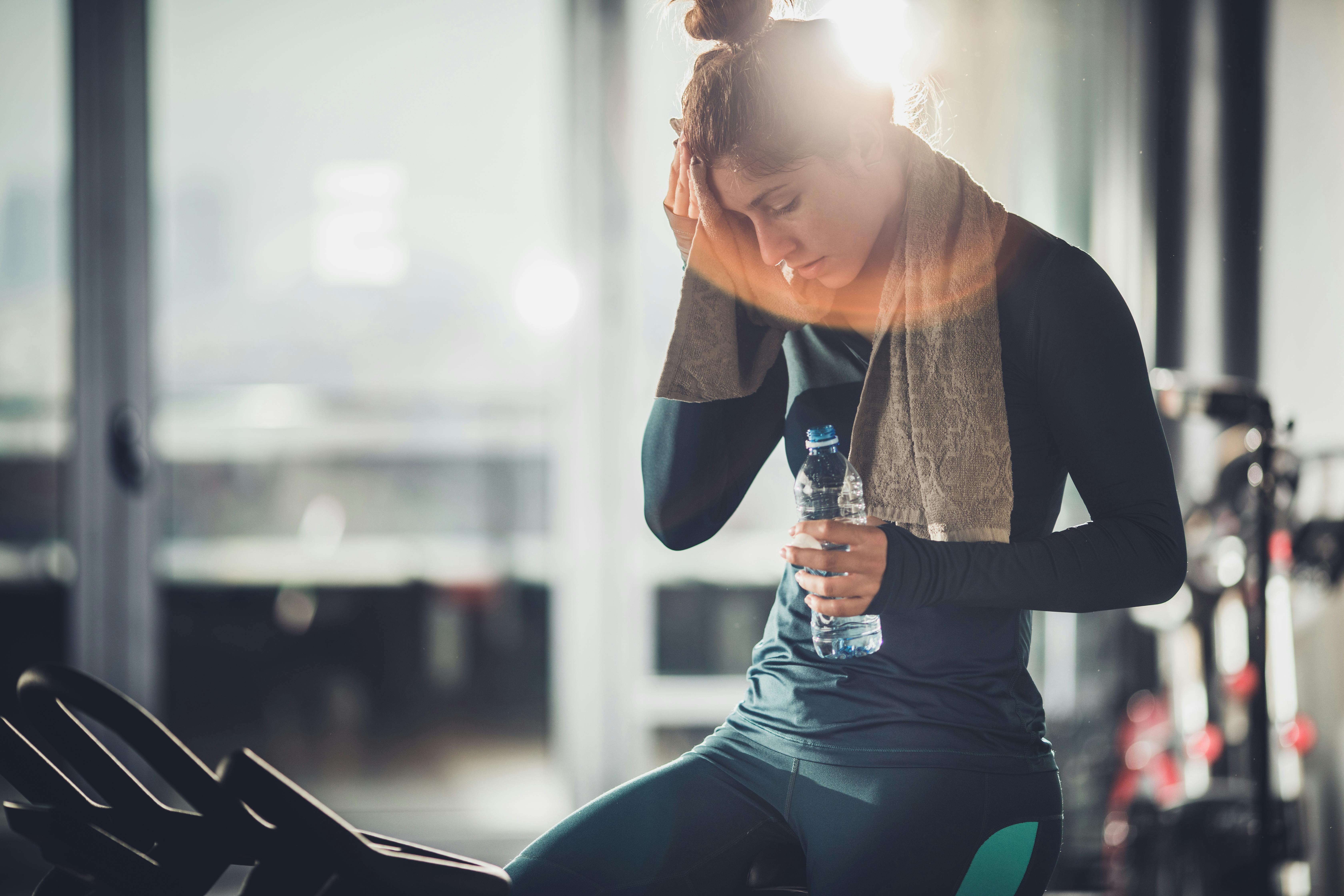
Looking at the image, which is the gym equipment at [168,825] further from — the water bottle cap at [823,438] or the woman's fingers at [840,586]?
the water bottle cap at [823,438]

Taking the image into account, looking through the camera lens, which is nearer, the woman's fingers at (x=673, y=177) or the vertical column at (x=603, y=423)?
the woman's fingers at (x=673, y=177)

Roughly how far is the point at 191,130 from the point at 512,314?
2.82 feet

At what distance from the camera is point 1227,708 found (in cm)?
179

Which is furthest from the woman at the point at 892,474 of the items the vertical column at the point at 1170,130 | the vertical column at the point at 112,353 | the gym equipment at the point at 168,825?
the vertical column at the point at 112,353

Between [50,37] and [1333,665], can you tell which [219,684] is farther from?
[1333,665]

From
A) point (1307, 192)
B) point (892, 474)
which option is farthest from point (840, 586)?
point (1307, 192)

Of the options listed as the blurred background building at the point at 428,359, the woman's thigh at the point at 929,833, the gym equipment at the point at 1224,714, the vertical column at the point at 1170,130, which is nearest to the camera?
the woman's thigh at the point at 929,833

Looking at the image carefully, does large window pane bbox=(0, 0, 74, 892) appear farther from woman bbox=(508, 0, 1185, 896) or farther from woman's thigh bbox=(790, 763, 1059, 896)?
woman's thigh bbox=(790, 763, 1059, 896)

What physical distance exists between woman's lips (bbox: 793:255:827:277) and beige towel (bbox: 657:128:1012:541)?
0.05 meters

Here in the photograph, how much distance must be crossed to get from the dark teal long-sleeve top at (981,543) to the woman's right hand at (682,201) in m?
0.13

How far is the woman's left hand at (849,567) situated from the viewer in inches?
25.2

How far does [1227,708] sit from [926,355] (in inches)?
59.3

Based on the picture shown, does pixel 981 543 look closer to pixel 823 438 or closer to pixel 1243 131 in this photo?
pixel 823 438

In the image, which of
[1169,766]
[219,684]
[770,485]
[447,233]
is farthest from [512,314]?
[1169,766]
